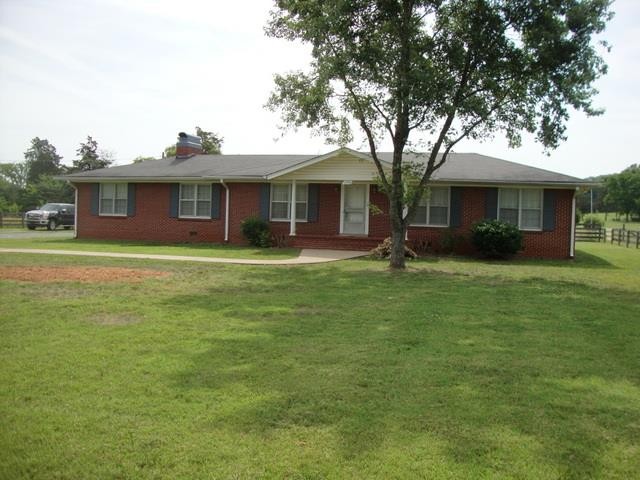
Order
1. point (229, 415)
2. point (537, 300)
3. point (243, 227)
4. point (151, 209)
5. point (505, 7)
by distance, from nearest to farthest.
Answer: point (229, 415) < point (537, 300) < point (505, 7) < point (243, 227) < point (151, 209)

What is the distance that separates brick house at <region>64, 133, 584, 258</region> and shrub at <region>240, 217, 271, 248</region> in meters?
0.63

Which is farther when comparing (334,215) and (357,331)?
(334,215)

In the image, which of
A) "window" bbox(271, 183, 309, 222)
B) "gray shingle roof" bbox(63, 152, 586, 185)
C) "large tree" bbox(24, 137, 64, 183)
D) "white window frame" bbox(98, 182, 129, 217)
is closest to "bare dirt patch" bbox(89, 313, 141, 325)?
"gray shingle roof" bbox(63, 152, 586, 185)

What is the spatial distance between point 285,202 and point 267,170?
1.57 m

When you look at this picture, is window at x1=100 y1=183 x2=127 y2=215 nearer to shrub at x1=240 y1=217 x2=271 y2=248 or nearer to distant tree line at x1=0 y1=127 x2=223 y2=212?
shrub at x1=240 y1=217 x2=271 y2=248

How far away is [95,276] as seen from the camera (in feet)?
36.0

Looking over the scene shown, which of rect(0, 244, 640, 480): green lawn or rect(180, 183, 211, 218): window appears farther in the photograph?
rect(180, 183, 211, 218): window

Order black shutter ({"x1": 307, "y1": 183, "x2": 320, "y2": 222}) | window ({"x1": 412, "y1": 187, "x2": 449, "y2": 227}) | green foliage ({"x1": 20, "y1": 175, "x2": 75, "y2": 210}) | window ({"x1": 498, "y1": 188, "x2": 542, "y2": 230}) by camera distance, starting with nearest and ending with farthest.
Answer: window ({"x1": 498, "y1": 188, "x2": 542, "y2": 230}) < window ({"x1": 412, "y1": 187, "x2": 449, "y2": 227}) < black shutter ({"x1": 307, "y1": 183, "x2": 320, "y2": 222}) < green foliage ({"x1": 20, "y1": 175, "x2": 75, "y2": 210})

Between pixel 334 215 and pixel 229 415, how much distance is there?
16.4 metres

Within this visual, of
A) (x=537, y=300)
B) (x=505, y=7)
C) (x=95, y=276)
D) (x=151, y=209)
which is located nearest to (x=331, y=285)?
(x=537, y=300)

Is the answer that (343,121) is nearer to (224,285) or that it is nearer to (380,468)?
(224,285)

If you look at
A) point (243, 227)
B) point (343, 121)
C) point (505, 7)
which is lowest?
point (243, 227)

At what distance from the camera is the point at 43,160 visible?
8038 centimetres

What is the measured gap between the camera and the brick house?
719 inches
